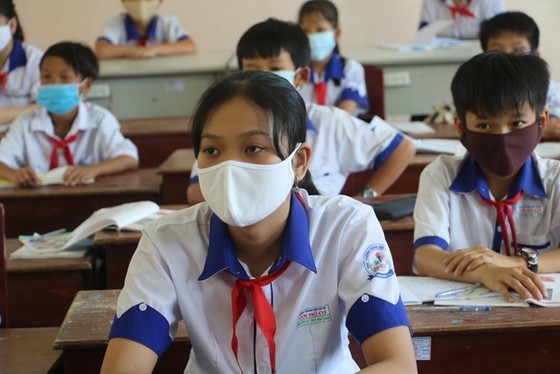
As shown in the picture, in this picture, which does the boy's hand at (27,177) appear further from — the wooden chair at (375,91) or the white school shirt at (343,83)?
the wooden chair at (375,91)

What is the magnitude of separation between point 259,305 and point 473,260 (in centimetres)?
63

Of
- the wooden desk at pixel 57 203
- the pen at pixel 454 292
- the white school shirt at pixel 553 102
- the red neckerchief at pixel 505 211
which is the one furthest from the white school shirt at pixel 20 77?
the pen at pixel 454 292

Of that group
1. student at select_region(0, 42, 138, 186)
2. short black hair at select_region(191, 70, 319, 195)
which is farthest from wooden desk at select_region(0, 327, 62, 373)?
student at select_region(0, 42, 138, 186)

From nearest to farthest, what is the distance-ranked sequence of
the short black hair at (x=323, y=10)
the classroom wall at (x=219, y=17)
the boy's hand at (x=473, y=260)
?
the boy's hand at (x=473, y=260)
the short black hair at (x=323, y=10)
the classroom wall at (x=219, y=17)

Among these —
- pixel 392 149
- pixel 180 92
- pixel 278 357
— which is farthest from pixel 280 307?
pixel 180 92

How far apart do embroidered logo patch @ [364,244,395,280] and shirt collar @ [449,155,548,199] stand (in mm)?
691

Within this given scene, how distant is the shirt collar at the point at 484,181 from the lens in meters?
1.96

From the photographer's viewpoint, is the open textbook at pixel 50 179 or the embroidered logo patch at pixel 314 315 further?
the open textbook at pixel 50 179

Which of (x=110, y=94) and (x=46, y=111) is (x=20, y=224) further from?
(x=110, y=94)

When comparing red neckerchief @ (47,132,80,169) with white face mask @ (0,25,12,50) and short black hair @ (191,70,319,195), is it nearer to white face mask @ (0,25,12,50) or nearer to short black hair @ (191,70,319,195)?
white face mask @ (0,25,12,50)

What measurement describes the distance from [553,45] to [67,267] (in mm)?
5690

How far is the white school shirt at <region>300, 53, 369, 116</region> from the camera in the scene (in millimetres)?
4191

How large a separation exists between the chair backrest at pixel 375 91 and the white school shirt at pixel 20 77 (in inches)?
68.6

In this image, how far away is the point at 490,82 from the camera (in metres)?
1.91
